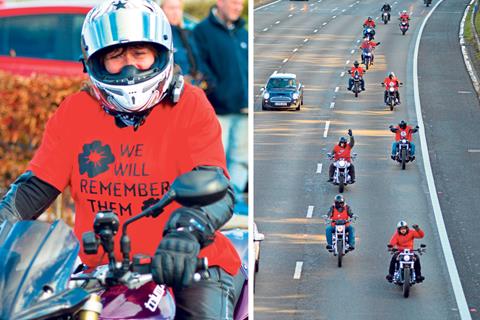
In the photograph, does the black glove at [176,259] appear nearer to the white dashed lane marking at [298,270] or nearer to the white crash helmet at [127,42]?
the white crash helmet at [127,42]

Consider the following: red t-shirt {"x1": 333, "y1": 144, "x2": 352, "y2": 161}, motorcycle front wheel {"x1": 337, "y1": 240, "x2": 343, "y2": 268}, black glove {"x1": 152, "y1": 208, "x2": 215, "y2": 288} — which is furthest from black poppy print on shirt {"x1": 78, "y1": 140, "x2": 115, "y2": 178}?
red t-shirt {"x1": 333, "y1": 144, "x2": 352, "y2": 161}

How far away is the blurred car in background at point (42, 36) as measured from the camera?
29.2 ft

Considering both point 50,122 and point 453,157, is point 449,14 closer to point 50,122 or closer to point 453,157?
point 453,157

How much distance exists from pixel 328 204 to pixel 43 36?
3029 cm

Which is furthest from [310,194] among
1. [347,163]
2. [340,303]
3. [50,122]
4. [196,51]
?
[50,122]

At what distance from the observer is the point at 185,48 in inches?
368

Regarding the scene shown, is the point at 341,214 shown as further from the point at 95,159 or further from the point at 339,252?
the point at 95,159

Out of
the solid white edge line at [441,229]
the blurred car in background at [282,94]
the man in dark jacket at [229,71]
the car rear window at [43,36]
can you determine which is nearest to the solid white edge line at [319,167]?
the solid white edge line at [441,229]

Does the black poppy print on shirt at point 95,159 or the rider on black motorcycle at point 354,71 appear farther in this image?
the rider on black motorcycle at point 354,71

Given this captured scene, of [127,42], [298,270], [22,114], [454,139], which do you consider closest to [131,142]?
[127,42]

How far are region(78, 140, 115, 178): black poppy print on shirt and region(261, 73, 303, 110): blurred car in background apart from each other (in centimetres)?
4962

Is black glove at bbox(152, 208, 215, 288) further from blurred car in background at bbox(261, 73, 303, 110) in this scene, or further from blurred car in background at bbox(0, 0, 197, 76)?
blurred car in background at bbox(261, 73, 303, 110)

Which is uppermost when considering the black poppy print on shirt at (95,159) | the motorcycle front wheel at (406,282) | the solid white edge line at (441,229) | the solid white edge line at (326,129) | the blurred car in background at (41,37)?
the blurred car in background at (41,37)

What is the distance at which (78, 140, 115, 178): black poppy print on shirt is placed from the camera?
555 cm
